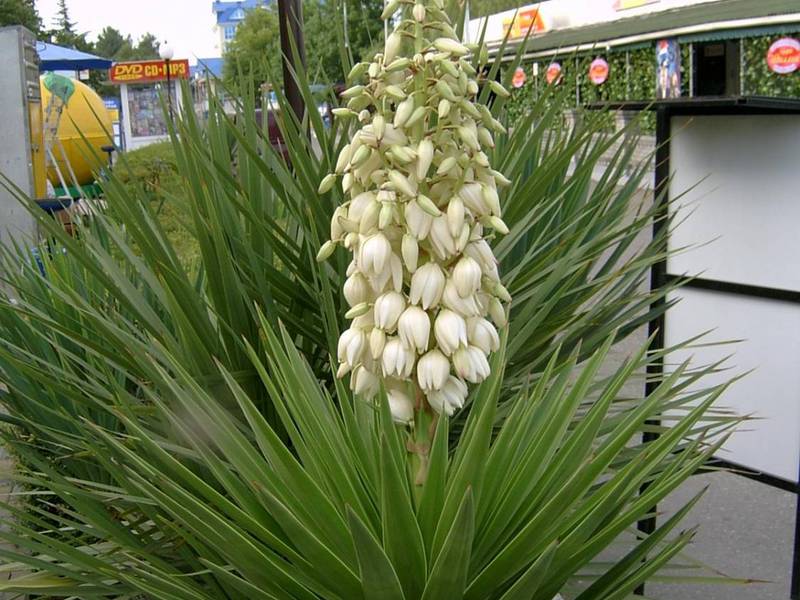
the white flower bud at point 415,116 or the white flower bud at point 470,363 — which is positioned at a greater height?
the white flower bud at point 415,116

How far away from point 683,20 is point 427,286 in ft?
60.1

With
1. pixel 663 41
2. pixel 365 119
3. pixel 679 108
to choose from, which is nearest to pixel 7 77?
pixel 679 108

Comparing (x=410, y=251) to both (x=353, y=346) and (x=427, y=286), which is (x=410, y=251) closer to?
(x=427, y=286)

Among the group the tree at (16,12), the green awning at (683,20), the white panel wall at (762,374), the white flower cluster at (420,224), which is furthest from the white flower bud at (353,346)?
the tree at (16,12)

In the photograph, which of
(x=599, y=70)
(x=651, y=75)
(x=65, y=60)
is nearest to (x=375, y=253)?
(x=651, y=75)

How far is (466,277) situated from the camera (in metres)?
1.78

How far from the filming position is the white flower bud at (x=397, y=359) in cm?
180

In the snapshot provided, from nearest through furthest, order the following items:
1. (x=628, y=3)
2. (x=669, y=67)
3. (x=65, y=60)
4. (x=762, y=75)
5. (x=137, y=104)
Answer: (x=762, y=75)
(x=669, y=67)
(x=628, y=3)
(x=65, y=60)
(x=137, y=104)

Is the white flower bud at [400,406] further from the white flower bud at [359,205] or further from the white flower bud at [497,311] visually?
the white flower bud at [359,205]

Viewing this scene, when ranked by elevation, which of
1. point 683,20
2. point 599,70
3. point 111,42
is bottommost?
point 599,70

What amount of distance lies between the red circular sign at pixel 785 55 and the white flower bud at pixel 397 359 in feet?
56.7

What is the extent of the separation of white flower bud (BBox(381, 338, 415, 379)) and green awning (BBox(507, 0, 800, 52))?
1244 cm

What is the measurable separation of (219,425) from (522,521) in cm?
59

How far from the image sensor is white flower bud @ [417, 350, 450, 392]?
70.6 inches
